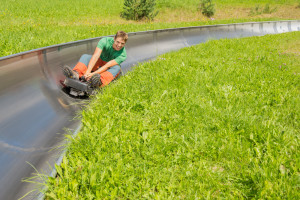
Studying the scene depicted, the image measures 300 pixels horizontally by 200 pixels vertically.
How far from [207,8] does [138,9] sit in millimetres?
9973

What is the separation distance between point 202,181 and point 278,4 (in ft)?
120

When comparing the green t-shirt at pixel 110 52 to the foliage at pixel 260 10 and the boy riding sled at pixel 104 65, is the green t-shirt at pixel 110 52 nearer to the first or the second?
the boy riding sled at pixel 104 65

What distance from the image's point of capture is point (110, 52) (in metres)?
5.08

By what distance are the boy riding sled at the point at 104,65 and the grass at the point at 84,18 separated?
1.82 metres

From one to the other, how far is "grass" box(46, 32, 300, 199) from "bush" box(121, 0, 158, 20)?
44.4 feet

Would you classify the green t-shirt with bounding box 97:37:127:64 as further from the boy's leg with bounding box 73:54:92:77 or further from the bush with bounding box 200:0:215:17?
the bush with bounding box 200:0:215:17

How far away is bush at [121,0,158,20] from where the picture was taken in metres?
16.5

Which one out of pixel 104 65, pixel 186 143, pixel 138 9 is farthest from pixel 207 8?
pixel 186 143

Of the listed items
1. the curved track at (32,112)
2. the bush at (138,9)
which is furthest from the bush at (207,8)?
the curved track at (32,112)

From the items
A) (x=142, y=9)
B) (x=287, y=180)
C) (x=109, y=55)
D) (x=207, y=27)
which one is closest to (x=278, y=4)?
(x=142, y=9)

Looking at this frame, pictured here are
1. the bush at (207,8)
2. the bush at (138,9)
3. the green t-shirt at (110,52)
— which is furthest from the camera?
the bush at (207,8)

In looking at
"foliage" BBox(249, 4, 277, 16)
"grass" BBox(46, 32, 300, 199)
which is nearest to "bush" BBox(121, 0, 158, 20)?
"grass" BBox(46, 32, 300, 199)

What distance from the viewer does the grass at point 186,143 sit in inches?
84.7

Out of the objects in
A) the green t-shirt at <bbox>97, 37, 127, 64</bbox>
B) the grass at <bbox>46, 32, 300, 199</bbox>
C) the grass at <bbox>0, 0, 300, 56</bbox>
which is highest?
the grass at <bbox>0, 0, 300, 56</bbox>
